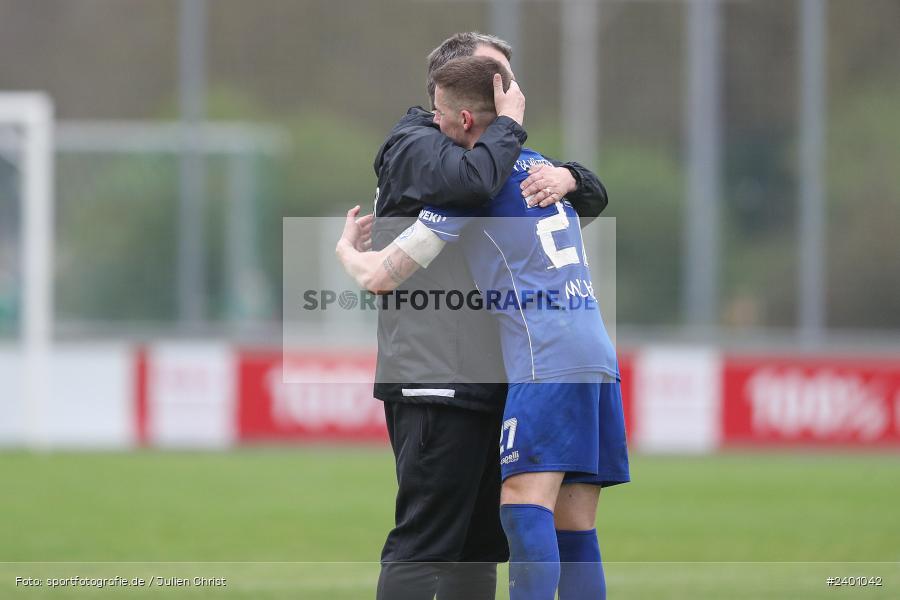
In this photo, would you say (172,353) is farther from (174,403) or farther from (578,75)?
(578,75)

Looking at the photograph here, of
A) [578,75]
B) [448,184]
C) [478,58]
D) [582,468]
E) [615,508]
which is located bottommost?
[615,508]

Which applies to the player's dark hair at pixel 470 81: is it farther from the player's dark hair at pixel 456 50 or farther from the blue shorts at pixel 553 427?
the blue shorts at pixel 553 427

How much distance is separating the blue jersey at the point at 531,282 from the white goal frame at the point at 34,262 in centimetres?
1009

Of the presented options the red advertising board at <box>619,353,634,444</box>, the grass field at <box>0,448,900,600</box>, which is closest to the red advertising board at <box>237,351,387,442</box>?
the grass field at <box>0,448,900,600</box>

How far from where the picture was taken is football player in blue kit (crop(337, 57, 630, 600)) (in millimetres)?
4129

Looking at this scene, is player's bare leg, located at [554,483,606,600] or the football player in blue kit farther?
player's bare leg, located at [554,483,606,600]

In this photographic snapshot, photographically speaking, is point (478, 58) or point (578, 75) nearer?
point (478, 58)

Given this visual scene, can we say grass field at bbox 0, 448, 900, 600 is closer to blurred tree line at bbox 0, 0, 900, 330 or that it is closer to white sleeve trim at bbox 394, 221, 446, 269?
white sleeve trim at bbox 394, 221, 446, 269

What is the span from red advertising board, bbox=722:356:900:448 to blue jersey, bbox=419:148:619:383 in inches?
397

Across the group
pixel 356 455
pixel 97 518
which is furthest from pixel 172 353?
pixel 97 518

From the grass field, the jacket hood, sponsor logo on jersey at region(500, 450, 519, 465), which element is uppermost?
the jacket hood

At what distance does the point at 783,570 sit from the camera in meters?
6.80

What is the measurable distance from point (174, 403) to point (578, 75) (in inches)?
238

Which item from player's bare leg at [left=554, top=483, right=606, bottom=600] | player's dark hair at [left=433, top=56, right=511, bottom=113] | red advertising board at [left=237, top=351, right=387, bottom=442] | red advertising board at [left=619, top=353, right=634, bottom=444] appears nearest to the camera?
player's dark hair at [left=433, top=56, right=511, bottom=113]
